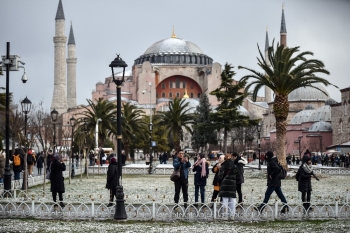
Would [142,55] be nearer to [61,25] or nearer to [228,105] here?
[61,25]

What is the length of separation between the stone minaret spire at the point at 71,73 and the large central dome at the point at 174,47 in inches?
557

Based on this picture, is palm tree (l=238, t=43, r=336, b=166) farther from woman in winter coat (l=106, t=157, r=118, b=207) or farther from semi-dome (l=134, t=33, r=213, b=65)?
semi-dome (l=134, t=33, r=213, b=65)

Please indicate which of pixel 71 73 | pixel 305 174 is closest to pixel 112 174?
pixel 305 174

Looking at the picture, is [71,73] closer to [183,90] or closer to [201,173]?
[183,90]

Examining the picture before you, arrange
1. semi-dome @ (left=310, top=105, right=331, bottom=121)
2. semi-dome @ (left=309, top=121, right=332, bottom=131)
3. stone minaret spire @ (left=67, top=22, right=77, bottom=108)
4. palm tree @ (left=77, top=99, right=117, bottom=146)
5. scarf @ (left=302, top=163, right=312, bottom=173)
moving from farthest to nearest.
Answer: stone minaret spire @ (left=67, top=22, right=77, bottom=108)
semi-dome @ (left=310, top=105, right=331, bottom=121)
semi-dome @ (left=309, top=121, right=332, bottom=131)
palm tree @ (left=77, top=99, right=117, bottom=146)
scarf @ (left=302, top=163, right=312, bottom=173)

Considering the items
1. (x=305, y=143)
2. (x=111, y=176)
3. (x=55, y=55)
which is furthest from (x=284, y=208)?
(x=55, y=55)

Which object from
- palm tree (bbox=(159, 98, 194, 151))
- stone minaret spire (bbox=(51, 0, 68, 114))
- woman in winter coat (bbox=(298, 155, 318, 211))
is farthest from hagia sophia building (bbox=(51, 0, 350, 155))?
woman in winter coat (bbox=(298, 155, 318, 211))

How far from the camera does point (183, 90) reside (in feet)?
315

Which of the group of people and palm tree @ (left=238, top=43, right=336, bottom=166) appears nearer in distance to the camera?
the group of people

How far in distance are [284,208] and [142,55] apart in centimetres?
9005

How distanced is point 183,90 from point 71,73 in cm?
1859

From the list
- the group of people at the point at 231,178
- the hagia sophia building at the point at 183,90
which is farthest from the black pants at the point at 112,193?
the hagia sophia building at the point at 183,90

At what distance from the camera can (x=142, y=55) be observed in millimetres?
101312

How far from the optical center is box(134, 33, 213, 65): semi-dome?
9706cm
